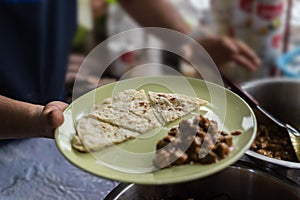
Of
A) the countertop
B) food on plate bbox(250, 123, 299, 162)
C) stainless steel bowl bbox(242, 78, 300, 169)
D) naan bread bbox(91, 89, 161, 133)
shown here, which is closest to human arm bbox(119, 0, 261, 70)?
stainless steel bowl bbox(242, 78, 300, 169)

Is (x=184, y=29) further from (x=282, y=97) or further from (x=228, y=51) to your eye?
(x=282, y=97)

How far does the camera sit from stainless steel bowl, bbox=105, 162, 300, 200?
105 cm

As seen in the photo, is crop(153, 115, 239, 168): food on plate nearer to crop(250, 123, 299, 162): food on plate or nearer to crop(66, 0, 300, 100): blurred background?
crop(250, 123, 299, 162): food on plate

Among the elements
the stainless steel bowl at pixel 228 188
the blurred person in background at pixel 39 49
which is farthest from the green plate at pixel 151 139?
the blurred person in background at pixel 39 49

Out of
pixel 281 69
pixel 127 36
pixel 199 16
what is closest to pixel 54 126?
pixel 281 69

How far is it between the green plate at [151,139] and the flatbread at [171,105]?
0.01 m

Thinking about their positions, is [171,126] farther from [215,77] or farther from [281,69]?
[281,69]

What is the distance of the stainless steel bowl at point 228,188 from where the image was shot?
105 centimetres

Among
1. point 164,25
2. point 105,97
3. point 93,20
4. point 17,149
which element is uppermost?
point 105,97

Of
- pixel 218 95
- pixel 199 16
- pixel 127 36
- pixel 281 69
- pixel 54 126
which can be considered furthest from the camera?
pixel 127 36

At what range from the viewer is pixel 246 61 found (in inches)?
65.4

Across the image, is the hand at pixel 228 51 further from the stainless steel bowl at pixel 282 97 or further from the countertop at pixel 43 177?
the countertop at pixel 43 177

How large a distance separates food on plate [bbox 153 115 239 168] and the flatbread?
0.17 ft

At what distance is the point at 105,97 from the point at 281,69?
36.4 inches
